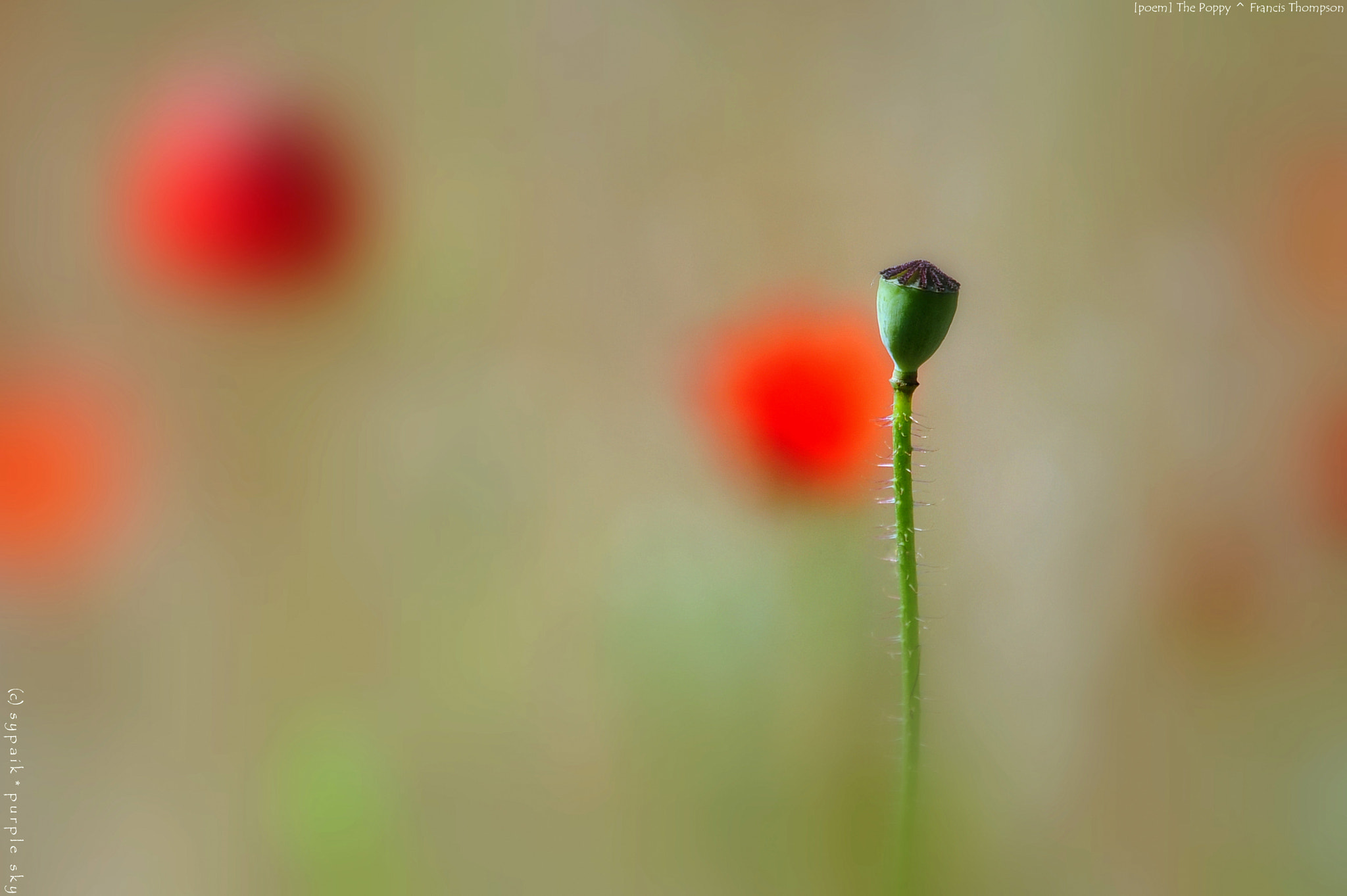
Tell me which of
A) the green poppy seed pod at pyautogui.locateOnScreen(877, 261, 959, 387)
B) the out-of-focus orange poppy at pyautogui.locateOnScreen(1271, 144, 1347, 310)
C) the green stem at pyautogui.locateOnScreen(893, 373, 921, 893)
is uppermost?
the out-of-focus orange poppy at pyautogui.locateOnScreen(1271, 144, 1347, 310)

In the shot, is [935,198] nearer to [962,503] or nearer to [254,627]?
[962,503]

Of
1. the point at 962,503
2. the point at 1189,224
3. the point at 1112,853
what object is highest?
the point at 1189,224

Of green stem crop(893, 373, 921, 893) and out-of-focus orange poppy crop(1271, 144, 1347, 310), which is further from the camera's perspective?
out-of-focus orange poppy crop(1271, 144, 1347, 310)

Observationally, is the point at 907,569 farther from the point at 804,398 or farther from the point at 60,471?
the point at 60,471

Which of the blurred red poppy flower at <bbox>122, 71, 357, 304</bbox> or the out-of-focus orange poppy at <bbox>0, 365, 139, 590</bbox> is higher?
the blurred red poppy flower at <bbox>122, 71, 357, 304</bbox>

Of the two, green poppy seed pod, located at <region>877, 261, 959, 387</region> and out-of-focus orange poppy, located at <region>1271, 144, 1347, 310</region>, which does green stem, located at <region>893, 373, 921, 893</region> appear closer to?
green poppy seed pod, located at <region>877, 261, 959, 387</region>

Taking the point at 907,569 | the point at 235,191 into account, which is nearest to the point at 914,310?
the point at 907,569

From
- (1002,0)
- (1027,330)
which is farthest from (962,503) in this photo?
(1002,0)

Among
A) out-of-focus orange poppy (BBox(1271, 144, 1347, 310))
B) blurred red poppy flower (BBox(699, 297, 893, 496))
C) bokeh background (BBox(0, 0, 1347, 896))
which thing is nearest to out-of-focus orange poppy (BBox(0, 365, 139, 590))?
bokeh background (BBox(0, 0, 1347, 896))
